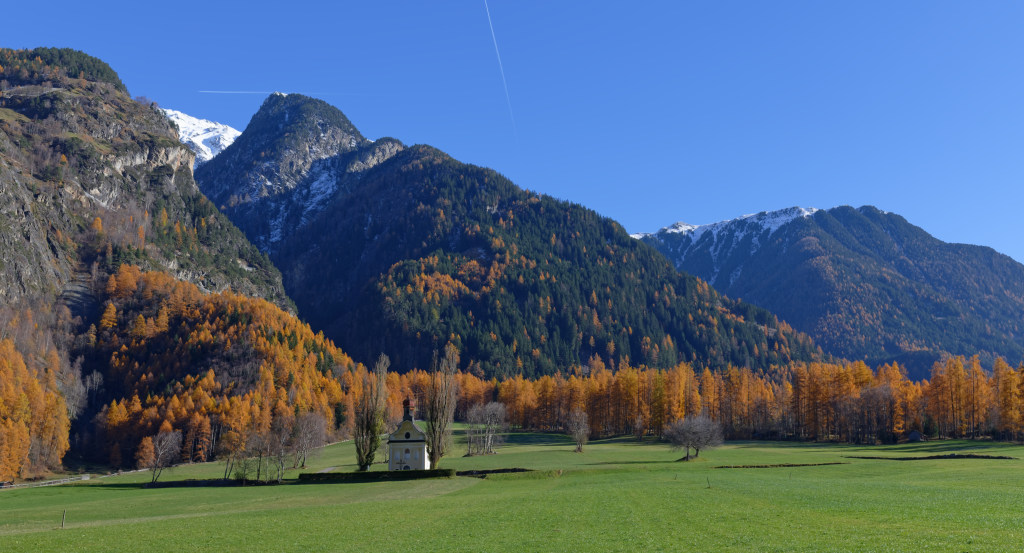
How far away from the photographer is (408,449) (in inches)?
3415

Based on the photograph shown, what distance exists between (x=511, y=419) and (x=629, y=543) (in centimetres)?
14924

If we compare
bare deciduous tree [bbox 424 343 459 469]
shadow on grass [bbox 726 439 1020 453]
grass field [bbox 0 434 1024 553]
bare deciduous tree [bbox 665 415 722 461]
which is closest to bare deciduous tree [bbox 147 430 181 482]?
grass field [bbox 0 434 1024 553]

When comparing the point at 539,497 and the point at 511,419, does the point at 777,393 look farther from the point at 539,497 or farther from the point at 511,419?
the point at 539,497

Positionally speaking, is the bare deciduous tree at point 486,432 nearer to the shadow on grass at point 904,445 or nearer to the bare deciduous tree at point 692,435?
the bare deciduous tree at point 692,435

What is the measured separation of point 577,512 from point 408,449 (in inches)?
1805

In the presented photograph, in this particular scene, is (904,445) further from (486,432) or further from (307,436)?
(307,436)

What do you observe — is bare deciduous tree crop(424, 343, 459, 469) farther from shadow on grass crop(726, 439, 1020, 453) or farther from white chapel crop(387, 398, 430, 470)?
shadow on grass crop(726, 439, 1020, 453)

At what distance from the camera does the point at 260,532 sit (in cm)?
4175

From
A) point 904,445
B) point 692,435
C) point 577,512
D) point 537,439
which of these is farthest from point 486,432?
point 577,512

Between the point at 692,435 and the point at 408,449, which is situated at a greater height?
the point at 692,435

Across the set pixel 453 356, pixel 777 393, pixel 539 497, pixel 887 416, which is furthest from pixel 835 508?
pixel 777 393

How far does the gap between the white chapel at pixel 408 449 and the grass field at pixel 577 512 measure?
9868 millimetres

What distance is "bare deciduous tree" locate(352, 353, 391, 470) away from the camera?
88938 mm

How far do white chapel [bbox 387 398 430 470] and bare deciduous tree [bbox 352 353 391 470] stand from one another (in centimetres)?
327
